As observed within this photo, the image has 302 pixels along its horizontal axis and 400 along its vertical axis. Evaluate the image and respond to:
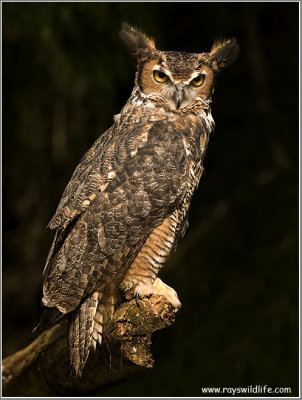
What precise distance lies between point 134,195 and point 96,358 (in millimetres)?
553

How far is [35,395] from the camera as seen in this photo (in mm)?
2141

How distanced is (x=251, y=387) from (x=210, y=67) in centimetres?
184

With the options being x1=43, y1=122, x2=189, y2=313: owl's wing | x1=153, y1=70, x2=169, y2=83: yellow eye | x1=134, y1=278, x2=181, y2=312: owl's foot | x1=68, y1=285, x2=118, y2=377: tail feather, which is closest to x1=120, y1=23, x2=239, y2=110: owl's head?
x1=153, y1=70, x2=169, y2=83: yellow eye

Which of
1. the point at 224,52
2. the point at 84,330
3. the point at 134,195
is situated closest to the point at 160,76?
the point at 224,52

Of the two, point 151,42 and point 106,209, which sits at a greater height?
point 151,42

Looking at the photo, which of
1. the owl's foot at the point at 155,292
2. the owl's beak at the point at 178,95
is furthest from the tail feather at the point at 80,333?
the owl's beak at the point at 178,95

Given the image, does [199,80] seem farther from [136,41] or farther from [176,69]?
[136,41]

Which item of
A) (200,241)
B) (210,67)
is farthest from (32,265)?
(210,67)

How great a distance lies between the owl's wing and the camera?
5.63 ft

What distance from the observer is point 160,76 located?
1.89 m

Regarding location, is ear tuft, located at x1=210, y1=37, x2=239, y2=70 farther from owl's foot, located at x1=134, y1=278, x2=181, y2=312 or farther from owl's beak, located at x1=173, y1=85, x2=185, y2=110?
owl's foot, located at x1=134, y1=278, x2=181, y2=312

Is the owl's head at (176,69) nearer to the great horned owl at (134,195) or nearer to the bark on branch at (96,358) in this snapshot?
the great horned owl at (134,195)

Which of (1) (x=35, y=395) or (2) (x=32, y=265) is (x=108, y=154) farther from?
(2) (x=32, y=265)

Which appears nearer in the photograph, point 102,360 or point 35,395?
point 102,360
